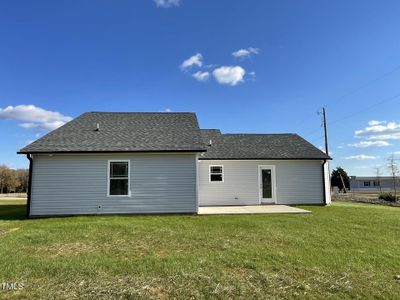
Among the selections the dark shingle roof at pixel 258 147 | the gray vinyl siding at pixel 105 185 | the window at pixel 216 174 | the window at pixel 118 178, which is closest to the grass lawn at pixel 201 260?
the gray vinyl siding at pixel 105 185

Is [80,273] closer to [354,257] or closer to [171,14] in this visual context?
[354,257]

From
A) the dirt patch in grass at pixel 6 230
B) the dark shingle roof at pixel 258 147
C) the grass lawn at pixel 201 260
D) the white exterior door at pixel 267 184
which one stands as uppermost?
the dark shingle roof at pixel 258 147

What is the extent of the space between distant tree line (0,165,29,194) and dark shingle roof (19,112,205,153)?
46564 millimetres

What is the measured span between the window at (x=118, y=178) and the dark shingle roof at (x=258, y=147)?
17.3 feet

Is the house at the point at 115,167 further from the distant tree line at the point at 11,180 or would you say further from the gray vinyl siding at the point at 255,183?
the distant tree line at the point at 11,180

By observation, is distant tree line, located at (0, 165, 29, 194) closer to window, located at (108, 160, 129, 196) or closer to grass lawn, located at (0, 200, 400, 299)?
window, located at (108, 160, 129, 196)

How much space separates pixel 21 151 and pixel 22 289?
8.91m

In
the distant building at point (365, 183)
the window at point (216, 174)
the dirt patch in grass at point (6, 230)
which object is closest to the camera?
the dirt patch in grass at point (6, 230)

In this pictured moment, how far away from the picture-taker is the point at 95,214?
1219cm

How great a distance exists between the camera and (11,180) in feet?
178

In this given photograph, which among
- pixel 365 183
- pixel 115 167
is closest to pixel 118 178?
pixel 115 167

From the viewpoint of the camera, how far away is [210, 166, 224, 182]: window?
16719 millimetres

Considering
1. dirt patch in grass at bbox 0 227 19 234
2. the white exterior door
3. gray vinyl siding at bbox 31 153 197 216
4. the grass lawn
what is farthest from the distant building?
dirt patch in grass at bbox 0 227 19 234

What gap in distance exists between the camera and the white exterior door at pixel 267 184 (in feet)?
55.2
